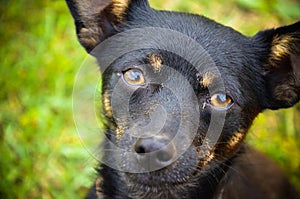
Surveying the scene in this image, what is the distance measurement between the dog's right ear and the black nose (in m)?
1.12

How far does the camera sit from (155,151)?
3.29 meters

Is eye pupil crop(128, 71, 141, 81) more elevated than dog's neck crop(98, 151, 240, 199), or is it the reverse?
eye pupil crop(128, 71, 141, 81)

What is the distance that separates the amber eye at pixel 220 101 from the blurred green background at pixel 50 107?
4.43 feet

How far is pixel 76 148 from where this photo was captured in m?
5.79

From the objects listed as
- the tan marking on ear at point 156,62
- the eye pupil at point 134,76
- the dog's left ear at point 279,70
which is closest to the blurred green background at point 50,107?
the dog's left ear at point 279,70

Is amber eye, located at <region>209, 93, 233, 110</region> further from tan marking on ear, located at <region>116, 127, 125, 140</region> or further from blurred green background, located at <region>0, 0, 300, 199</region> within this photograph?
blurred green background, located at <region>0, 0, 300, 199</region>

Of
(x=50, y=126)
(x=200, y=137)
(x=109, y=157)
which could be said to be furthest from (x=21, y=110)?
(x=200, y=137)

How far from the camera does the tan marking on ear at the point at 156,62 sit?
3.72m

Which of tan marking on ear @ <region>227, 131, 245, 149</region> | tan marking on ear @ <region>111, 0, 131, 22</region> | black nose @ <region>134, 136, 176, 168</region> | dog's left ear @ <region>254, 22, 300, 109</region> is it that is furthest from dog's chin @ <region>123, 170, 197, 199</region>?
tan marking on ear @ <region>111, 0, 131, 22</region>

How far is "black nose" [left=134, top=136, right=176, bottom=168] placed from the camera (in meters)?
3.29

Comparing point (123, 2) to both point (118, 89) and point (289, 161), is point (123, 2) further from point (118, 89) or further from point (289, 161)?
point (289, 161)

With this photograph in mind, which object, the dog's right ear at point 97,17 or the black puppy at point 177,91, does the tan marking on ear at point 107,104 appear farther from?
the dog's right ear at point 97,17

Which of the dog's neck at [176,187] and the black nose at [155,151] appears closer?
the black nose at [155,151]

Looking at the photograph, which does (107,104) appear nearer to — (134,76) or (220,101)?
(134,76)
